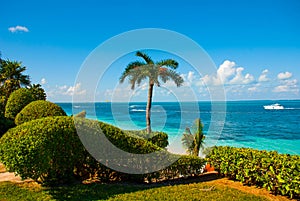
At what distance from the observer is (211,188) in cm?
855

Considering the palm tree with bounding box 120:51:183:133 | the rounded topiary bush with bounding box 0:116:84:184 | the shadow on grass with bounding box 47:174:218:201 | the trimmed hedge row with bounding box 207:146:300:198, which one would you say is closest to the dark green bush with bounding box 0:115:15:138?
the palm tree with bounding box 120:51:183:133

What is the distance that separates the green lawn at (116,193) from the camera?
7.74 m

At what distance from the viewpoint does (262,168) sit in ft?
27.8

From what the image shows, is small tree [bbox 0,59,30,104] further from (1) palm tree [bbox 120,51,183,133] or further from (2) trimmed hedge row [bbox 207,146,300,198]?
(2) trimmed hedge row [bbox 207,146,300,198]

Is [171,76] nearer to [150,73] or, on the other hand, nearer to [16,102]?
[150,73]

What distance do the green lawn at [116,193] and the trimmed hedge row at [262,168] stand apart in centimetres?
74

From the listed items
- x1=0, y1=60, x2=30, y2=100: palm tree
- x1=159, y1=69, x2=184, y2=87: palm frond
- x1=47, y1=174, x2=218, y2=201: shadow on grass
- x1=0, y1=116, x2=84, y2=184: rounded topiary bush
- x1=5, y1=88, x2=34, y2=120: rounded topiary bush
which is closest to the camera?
x1=0, y1=116, x2=84, y2=184: rounded topiary bush

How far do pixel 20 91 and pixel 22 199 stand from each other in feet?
49.7

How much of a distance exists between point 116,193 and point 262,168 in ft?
15.9

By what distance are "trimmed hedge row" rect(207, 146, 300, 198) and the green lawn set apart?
740 mm

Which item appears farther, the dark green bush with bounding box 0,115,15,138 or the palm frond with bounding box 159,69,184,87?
the dark green bush with bounding box 0,115,15,138

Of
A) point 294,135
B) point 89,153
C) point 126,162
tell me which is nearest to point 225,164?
point 126,162

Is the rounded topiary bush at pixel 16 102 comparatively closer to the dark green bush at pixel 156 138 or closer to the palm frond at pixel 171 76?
the palm frond at pixel 171 76

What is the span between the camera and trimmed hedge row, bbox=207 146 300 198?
7.68 m
